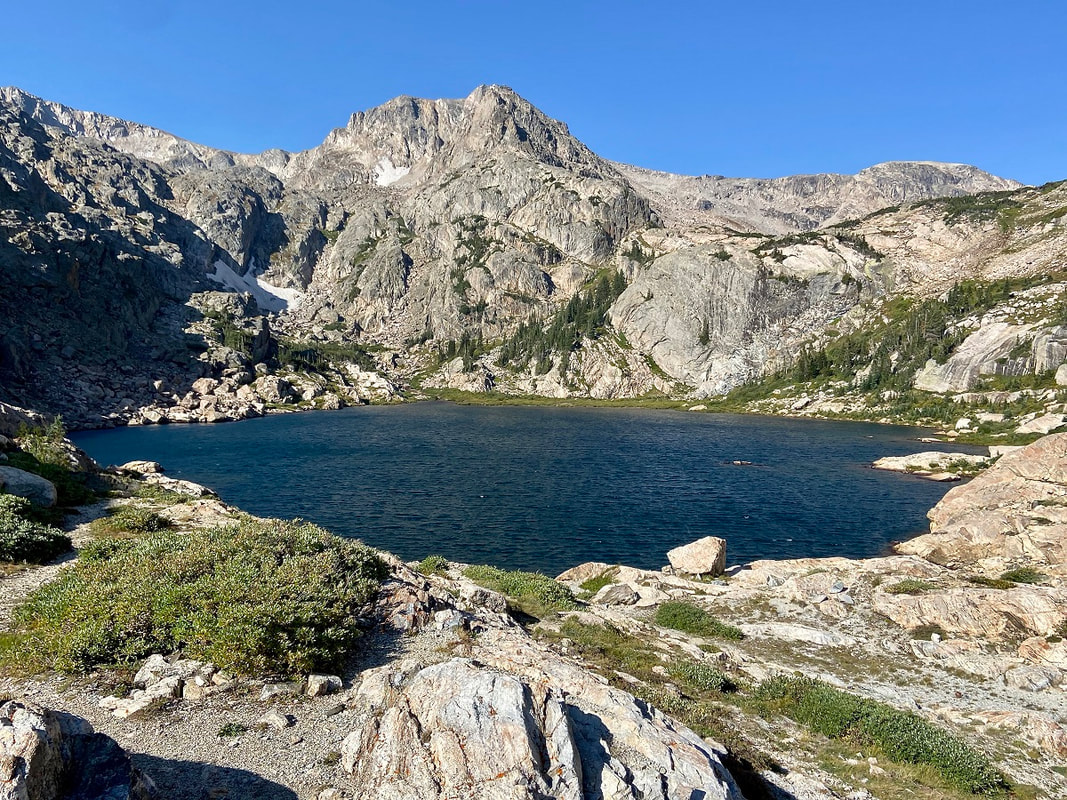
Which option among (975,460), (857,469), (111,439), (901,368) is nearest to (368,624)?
(857,469)

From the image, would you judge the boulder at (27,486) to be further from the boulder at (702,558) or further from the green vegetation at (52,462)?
the boulder at (702,558)

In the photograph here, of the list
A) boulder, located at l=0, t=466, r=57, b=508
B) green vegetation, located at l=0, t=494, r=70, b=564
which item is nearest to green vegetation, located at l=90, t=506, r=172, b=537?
green vegetation, located at l=0, t=494, r=70, b=564

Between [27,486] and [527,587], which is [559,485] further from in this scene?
[27,486]

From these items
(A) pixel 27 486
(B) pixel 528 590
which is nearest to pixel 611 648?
(B) pixel 528 590

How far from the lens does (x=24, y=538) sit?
22406 millimetres

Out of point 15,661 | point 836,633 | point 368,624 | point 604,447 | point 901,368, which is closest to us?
point 15,661

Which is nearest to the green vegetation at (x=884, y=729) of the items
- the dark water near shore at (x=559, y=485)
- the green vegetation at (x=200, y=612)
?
the green vegetation at (x=200, y=612)

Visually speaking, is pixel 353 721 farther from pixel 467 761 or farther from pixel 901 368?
pixel 901 368

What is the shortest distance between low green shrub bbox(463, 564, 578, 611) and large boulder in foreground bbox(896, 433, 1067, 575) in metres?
29.4

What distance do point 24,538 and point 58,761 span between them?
20905 millimetres

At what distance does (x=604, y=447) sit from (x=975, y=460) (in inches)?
2447

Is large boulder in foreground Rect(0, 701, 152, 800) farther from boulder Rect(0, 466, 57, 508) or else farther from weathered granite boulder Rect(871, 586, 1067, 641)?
weathered granite boulder Rect(871, 586, 1067, 641)

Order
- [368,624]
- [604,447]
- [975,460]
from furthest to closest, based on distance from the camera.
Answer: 1. [604,447]
2. [975,460]
3. [368,624]

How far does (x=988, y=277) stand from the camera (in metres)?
194
